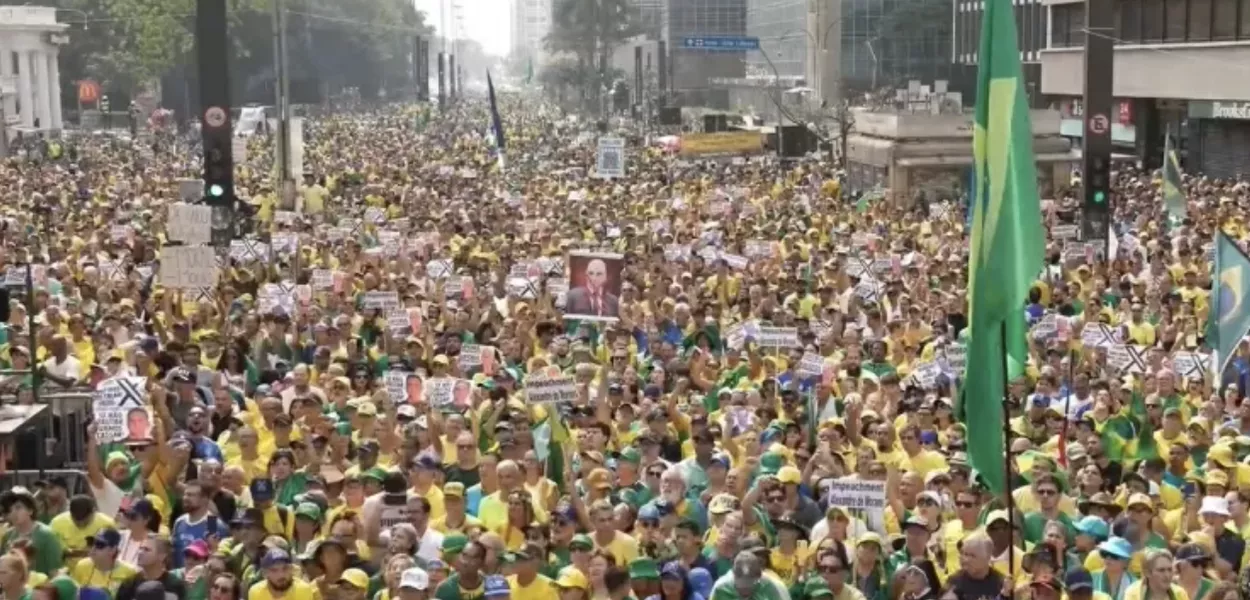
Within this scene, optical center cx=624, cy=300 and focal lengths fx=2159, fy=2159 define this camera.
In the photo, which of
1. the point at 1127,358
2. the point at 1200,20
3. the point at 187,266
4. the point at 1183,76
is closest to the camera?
the point at 1127,358

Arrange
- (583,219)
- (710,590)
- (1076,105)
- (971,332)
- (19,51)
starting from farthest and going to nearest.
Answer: (19,51) → (1076,105) → (583,219) → (710,590) → (971,332)

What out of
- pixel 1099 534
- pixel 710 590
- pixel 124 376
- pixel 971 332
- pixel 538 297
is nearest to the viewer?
pixel 971 332

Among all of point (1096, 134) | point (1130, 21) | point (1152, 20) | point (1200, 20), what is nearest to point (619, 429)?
point (1096, 134)

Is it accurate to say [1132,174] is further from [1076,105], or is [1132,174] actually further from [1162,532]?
[1162,532]

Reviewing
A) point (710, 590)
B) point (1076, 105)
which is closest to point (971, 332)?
point (710, 590)

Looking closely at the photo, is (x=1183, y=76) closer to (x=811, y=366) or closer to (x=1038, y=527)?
(x=811, y=366)

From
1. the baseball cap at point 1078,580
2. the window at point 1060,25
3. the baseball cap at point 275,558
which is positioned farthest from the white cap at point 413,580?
the window at point 1060,25

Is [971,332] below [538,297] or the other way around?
the other way around
